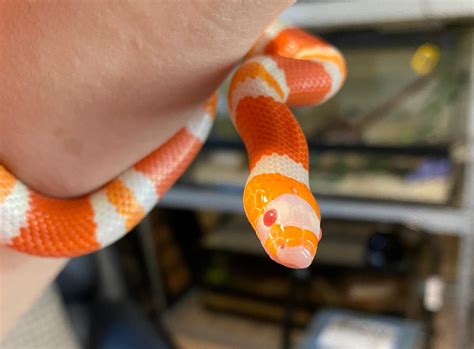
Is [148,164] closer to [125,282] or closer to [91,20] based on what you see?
[91,20]

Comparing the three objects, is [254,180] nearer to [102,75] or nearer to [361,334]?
[102,75]

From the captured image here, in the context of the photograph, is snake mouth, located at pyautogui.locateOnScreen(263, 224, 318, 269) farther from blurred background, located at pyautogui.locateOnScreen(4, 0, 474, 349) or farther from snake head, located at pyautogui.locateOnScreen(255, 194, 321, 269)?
blurred background, located at pyautogui.locateOnScreen(4, 0, 474, 349)

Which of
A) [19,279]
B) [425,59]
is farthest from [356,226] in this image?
[19,279]

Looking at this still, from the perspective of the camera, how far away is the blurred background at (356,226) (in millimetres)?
1258

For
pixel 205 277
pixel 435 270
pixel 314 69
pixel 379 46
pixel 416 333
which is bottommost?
pixel 314 69

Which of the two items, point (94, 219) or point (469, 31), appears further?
point (469, 31)

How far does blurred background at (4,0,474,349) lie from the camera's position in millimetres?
1258

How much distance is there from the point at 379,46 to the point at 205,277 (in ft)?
3.26

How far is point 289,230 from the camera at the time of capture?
0.19 metres

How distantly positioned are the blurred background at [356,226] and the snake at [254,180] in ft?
3.05

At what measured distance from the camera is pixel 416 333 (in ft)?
3.84

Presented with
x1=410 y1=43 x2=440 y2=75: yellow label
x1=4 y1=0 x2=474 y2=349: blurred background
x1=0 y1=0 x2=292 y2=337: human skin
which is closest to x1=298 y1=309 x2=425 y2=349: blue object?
x1=4 y1=0 x2=474 y2=349: blurred background

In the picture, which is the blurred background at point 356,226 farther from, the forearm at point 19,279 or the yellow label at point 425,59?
the forearm at point 19,279

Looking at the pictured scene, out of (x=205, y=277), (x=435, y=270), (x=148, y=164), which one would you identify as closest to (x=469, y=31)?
(x=435, y=270)
